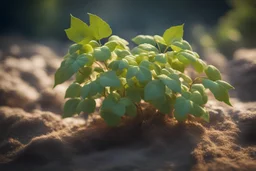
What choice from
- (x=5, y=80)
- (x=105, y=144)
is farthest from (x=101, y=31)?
(x=5, y=80)

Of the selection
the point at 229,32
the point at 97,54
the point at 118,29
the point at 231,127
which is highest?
the point at 118,29

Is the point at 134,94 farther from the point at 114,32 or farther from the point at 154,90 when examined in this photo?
the point at 114,32

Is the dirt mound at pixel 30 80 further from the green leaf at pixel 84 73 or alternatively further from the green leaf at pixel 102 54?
the green leaf at pixel 102 54

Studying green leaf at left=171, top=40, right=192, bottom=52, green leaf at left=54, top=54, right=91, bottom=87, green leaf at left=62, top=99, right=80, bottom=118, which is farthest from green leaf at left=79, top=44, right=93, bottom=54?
green leaf at left=171, top=40, right=192, bottom=52

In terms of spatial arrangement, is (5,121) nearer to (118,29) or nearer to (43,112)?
(43,112)

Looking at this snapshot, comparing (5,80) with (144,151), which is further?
(5,80)

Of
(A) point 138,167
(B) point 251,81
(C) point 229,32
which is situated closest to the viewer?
(A) point 138,167
